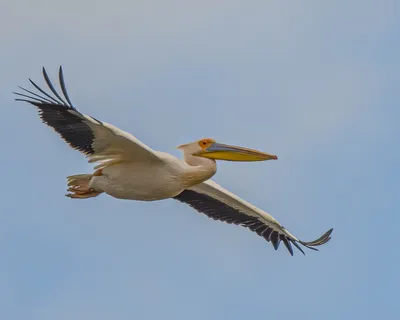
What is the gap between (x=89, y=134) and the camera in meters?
18.4

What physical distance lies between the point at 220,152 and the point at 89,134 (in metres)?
2.18

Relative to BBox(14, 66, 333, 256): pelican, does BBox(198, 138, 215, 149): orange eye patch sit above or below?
above

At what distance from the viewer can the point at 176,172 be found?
18766 mm

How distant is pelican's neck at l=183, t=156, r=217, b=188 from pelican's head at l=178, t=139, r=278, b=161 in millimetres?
226

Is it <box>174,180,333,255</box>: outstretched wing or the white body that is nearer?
the white body

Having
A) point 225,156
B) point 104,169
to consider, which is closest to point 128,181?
point 104,169

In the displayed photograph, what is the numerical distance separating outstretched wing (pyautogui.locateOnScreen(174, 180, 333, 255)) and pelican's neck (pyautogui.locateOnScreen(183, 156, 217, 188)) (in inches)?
57.2

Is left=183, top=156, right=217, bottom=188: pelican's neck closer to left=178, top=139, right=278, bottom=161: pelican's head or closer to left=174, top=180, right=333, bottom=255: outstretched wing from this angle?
left=178, top=139, right=278, bottom=161: pelican's head

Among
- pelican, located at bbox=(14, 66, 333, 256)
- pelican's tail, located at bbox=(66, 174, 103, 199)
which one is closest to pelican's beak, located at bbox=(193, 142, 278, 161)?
pelican, located at bbox=(14, 66, 333, 256)

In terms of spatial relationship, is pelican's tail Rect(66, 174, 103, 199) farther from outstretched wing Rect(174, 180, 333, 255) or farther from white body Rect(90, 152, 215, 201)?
outstretched wing Rect(174, 180, 333, 255)

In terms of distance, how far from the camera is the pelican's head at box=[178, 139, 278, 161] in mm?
19422

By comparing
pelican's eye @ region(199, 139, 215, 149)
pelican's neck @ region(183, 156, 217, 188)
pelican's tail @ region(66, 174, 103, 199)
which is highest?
pelican's eye @ region(199, 139, 215, 149)

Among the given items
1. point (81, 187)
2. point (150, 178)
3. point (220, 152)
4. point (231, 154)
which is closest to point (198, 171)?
point (150, 178)

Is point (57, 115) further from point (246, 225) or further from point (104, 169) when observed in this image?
point (246, 225)
